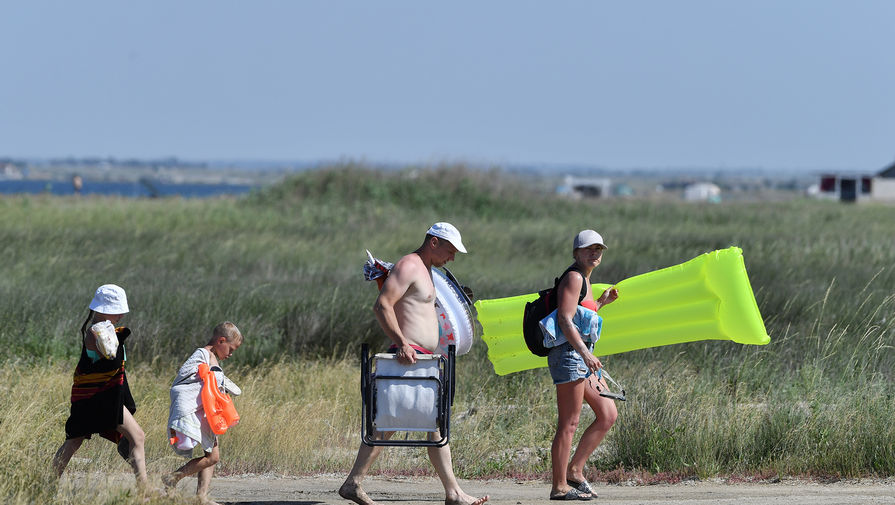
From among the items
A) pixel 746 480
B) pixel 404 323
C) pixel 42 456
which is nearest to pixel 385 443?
pixel 404 323

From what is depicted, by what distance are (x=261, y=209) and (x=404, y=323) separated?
3053cm

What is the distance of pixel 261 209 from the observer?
120ft

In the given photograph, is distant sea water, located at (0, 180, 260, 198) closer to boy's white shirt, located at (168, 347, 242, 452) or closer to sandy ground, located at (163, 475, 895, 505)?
sandy ground, located at (163, 475, 895, 505)

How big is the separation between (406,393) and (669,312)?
7.52 ft

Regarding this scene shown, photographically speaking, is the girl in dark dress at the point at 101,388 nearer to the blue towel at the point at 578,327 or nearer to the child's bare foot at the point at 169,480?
the child's bare foot at the point at 169,480

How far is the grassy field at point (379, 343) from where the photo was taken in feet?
27.1

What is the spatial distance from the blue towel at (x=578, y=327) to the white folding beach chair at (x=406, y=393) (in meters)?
0.66

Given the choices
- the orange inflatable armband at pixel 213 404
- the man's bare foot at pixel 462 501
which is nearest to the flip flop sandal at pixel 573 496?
the man's bare foot at pixel 462 501

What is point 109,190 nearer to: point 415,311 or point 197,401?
point 197,401

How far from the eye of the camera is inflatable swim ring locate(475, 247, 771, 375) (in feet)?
24.7

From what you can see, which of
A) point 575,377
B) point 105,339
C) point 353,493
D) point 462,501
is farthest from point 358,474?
point 105,339

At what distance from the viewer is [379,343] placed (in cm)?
1355

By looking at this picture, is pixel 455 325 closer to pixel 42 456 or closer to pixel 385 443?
pixel 385 443

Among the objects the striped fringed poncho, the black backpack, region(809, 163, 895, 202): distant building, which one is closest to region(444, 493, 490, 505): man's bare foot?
the black backpack
